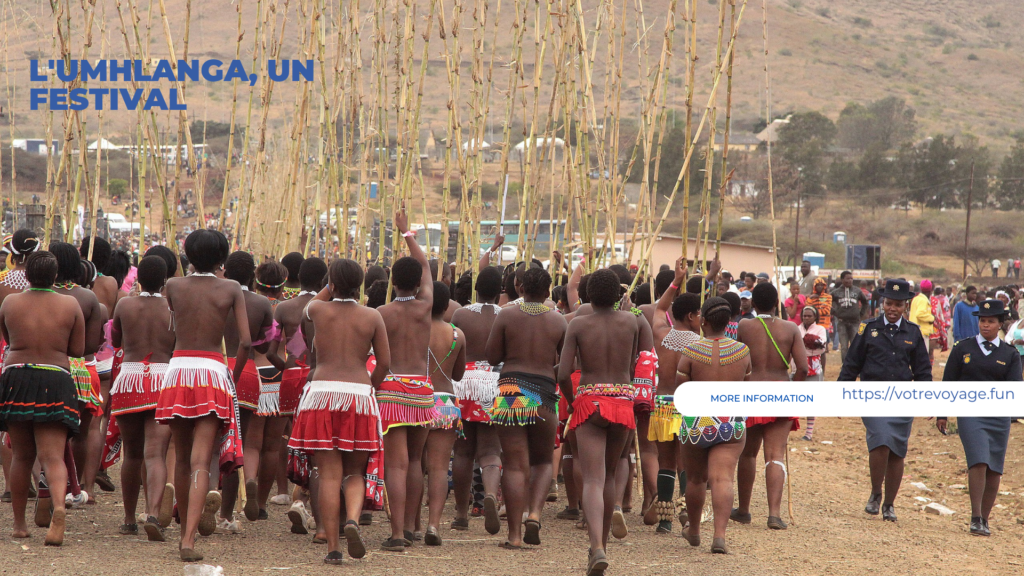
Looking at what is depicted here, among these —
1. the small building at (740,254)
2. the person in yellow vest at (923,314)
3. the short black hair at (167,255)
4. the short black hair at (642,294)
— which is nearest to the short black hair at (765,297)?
the short black hair at (642,294)

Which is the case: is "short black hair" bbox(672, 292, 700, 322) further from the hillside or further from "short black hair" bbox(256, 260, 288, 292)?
the hillside

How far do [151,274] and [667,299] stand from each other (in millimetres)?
2756

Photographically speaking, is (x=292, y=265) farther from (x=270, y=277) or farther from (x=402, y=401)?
(x=402, y=401)

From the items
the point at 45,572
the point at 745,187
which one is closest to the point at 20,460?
the point at 45,572

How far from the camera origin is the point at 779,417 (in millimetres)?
6117

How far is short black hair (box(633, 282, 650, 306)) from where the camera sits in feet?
22.2

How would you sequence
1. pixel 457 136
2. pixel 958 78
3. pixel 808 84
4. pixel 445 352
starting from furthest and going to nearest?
pixel 958 78 < pixel 808 84 < pixel 457 136 < pixel 445 352

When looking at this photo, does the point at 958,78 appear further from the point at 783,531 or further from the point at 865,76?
the point at 783,531

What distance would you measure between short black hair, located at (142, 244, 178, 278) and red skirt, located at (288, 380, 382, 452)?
139 cm

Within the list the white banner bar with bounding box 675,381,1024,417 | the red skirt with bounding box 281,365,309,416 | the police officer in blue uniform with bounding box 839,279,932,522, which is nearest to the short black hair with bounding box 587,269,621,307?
Result: the white banner bar with bounding box 675,381,1024,417

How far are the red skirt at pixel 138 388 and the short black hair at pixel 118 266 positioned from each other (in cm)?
168

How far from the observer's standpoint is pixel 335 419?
15.1ft

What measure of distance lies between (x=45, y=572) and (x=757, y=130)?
58349mm

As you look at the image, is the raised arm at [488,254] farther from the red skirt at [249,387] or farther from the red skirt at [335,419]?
the red skirt at [335,419]
